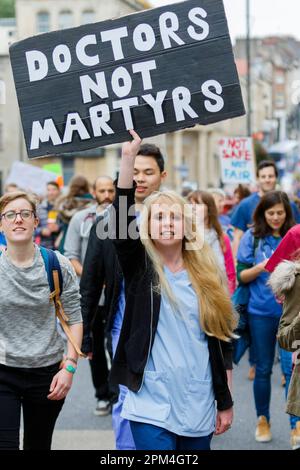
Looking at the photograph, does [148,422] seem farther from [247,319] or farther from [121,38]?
[247,319]

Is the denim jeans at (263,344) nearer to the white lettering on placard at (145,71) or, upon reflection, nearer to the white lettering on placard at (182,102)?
the white lettering on placard at (182,102)

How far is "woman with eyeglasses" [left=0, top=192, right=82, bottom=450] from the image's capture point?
4.40m

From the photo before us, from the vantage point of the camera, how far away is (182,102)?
445 cm

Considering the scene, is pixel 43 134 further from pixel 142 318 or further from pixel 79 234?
pixel 79 234

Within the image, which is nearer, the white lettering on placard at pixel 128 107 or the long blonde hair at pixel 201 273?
A: the long blonde hair at pixel 201 273

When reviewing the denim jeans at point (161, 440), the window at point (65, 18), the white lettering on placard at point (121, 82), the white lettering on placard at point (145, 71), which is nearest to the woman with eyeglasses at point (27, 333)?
the denim jeans at point (161, 440)

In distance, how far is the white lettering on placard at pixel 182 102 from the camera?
4445 mm

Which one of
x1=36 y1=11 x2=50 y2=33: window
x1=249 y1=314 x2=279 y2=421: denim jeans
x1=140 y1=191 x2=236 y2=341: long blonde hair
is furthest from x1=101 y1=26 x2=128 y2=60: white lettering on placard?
x1=36 y1=11 x2=50 y2=33: window

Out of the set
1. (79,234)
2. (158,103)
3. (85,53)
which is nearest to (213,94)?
(158,103)

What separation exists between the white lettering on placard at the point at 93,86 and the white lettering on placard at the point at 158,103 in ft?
0.67

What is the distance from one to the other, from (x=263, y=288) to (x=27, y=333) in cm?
255

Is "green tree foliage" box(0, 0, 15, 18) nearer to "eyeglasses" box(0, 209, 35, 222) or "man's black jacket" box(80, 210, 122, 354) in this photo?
"man's black jacket" box(80, 210, 122, 354)

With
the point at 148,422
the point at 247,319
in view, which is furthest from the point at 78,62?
the point at 247,319

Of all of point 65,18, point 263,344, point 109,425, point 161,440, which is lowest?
point 109,425
